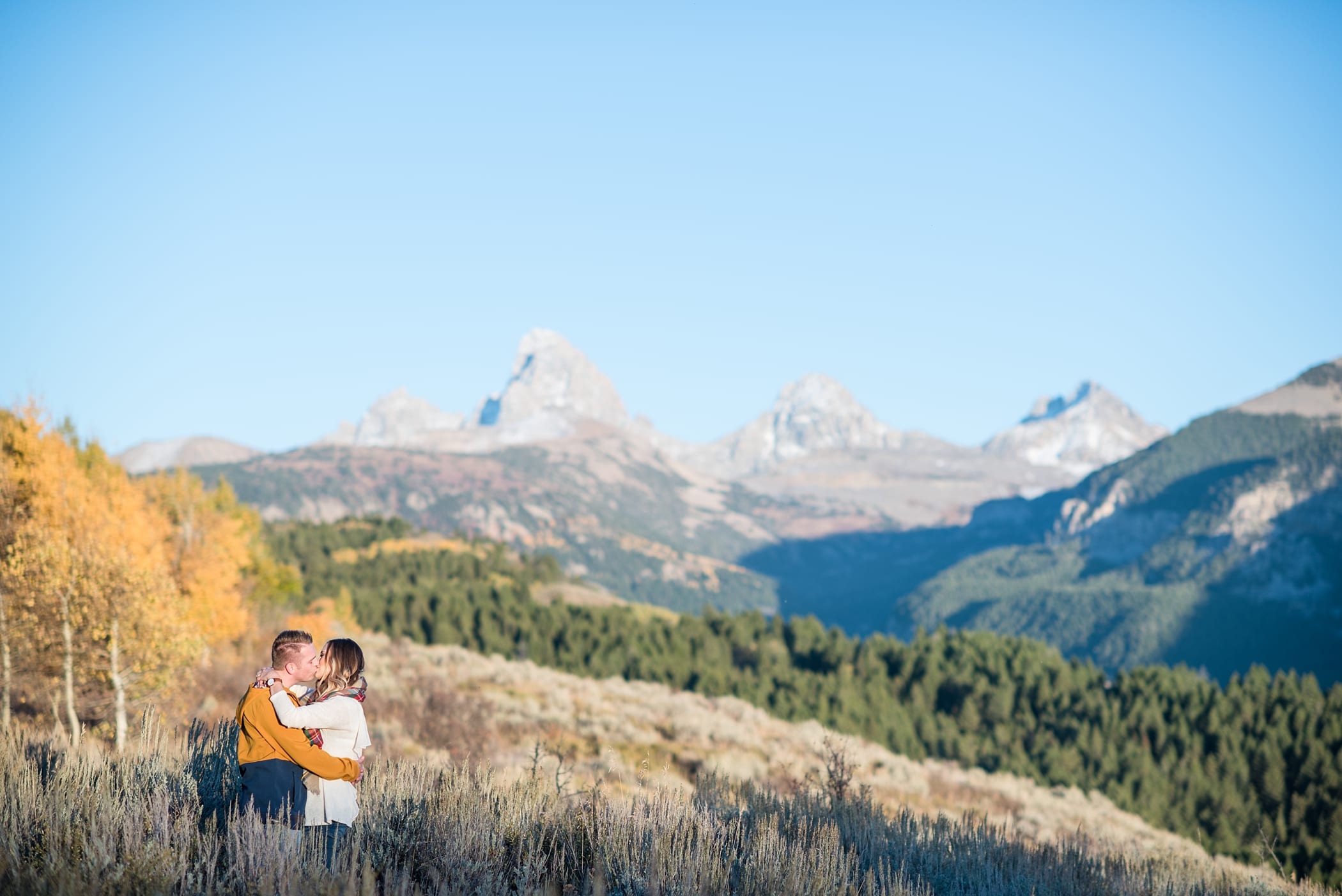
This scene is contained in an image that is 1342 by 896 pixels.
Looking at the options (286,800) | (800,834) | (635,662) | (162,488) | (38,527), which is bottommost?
(635,662)

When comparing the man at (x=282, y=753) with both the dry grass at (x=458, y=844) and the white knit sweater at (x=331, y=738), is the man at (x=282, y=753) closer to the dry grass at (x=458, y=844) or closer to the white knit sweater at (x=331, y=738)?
the white knit sweater at (x=331, y=738)

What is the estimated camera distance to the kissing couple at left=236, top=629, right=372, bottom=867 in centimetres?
523

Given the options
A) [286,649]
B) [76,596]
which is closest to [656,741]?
[76,596]

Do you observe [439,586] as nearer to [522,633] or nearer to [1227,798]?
[522,633]

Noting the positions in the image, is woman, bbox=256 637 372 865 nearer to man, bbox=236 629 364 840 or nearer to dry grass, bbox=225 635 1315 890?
man, bbox=236 629 364 840

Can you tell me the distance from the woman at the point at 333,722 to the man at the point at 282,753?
0.05 m

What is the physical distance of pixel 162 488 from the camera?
148 feet

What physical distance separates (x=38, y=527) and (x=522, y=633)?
40159mm

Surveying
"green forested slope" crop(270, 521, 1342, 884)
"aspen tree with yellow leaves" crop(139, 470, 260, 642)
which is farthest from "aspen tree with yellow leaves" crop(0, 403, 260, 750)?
"green forested slope" crop(270, 521, 1342, 884)

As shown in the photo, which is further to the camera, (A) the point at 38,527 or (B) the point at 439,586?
(B) the point at 439,586

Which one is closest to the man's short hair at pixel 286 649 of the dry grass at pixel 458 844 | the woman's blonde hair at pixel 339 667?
the woman's blonde hair at pixel 339 667

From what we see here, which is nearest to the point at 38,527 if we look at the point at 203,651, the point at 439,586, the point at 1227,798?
the point at 203,651

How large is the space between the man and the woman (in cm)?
5

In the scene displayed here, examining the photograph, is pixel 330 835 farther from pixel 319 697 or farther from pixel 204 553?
pixel 204 553
